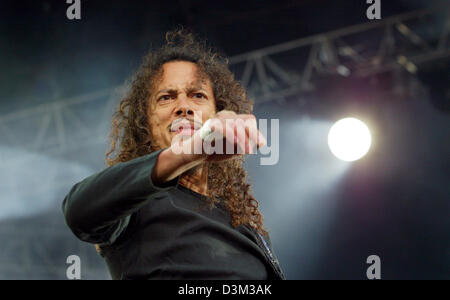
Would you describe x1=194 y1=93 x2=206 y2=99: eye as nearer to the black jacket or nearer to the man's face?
the man's face

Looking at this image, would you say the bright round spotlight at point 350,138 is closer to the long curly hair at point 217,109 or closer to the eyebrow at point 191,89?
the long curly hair at point 217,109

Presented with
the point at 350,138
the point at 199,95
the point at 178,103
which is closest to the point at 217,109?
the point at 199,95

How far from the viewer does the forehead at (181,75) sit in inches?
63.4

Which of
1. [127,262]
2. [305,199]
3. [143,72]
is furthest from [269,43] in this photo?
[127,262]

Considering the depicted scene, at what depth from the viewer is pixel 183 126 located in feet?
4.64

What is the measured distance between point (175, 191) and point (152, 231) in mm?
160

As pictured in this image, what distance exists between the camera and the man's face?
4.78 ft

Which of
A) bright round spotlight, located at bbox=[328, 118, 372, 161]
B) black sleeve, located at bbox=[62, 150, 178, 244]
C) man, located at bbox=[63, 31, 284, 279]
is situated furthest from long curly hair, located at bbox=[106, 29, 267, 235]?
bright round spotlight, located at bbox=[328, 118, 372, 161]

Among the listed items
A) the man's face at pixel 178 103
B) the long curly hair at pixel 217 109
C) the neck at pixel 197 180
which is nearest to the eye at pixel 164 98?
the man's face at pixel 178 103

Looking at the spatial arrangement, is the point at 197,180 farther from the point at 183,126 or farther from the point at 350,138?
the point at 350,138

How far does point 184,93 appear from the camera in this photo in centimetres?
153

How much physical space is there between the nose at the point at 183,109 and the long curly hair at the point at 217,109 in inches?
5.6
